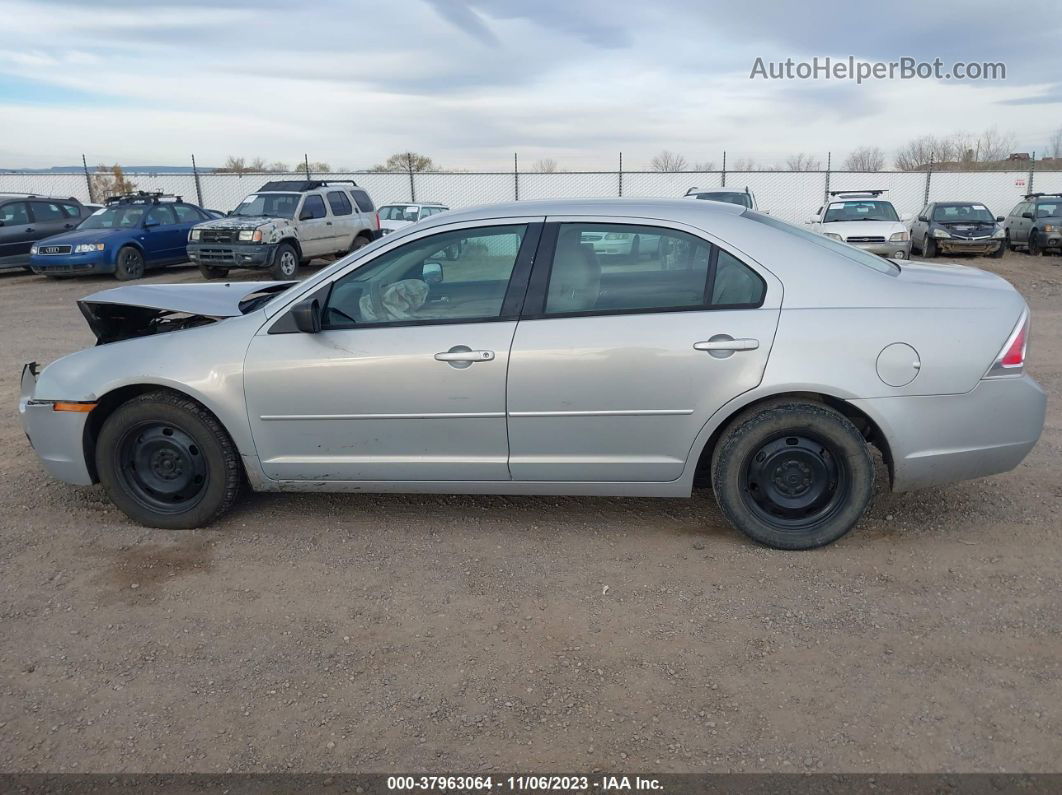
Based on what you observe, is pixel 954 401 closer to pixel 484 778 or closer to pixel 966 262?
pixel 484 778

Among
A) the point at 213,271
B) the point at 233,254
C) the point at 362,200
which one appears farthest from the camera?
the point at 362,200

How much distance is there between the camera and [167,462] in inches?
170

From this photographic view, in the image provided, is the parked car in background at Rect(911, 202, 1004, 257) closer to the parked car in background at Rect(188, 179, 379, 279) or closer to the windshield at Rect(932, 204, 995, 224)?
the windshield at Rect(932, 204, 995, 224)

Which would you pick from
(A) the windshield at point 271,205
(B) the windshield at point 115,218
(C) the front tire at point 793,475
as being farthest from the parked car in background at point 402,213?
(C) the front tire at point 793,475

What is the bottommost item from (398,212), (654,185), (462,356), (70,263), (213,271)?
(213,271)

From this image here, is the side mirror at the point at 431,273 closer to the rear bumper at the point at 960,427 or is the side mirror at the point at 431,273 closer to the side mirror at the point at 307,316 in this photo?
the side mirror at the point at 307,316

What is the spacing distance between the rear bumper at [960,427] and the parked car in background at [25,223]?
1810cm

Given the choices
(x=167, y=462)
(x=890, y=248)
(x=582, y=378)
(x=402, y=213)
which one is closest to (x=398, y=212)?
(x=402, y=213)

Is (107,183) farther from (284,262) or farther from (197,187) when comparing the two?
(284,262)

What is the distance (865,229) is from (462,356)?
14194 millimetres

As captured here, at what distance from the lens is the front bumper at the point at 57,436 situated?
14.0 feet

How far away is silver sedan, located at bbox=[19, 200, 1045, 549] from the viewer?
3725 millimetres

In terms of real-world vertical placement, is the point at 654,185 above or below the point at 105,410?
above

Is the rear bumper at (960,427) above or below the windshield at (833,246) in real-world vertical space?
below
